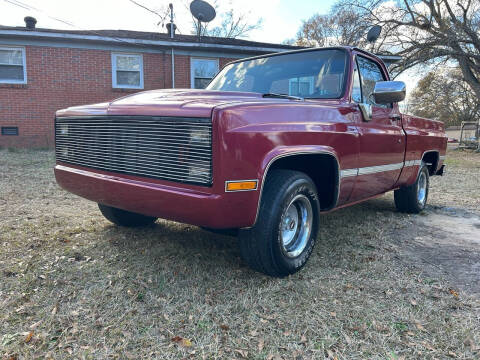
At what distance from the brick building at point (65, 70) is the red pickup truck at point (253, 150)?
10004mm

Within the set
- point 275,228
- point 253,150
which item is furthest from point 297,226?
point 253,150

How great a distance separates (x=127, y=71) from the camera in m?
13.2

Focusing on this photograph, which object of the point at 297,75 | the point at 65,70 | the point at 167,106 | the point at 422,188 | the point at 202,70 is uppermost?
the point at 202,70

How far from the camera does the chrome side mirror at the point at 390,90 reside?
11.1 ft

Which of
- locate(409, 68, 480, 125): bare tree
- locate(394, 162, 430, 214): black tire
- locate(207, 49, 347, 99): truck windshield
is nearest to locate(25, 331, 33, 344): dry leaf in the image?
locate(207, 49, 347, 99): truck windshield

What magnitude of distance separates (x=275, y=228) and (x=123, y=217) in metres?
1.97

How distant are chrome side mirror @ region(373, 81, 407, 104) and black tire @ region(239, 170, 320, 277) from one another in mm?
1229

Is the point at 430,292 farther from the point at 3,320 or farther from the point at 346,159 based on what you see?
the point at 3,320

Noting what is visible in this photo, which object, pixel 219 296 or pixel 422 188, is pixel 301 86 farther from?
pixel 422 188

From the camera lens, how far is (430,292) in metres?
2.85

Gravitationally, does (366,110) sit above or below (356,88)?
below

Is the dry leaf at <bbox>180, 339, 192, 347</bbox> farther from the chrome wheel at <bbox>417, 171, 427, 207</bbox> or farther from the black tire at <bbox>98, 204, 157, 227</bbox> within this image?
the chrome wheel at <bbox>417, 171, 427, 207</bbox>

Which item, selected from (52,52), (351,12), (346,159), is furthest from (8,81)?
(351,12)

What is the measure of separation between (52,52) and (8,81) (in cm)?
175
